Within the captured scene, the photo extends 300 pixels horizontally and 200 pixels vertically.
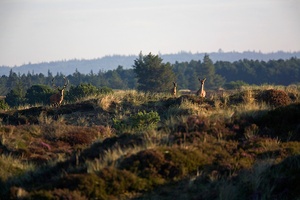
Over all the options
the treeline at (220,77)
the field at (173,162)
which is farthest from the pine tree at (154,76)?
the field at (173,162)

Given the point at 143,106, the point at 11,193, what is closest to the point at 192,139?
the point at 11,193

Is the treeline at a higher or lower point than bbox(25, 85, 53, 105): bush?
higher

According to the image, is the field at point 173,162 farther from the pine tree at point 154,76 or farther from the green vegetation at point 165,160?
the pine tree at point 154,76

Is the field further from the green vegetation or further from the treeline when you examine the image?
the treeline

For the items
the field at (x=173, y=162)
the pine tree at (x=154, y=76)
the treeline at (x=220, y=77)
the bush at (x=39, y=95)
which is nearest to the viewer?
the field at (x=173, y=162)

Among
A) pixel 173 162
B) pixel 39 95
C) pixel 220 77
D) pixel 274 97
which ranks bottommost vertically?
pixel 39 95

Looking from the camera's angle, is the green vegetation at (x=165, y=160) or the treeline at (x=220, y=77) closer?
the green vegetation at (x=165, y=160)

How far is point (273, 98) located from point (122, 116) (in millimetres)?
7056

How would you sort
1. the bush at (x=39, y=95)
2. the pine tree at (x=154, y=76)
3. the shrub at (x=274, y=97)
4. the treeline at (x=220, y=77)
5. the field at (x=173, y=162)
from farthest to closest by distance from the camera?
1. the treeline at (x=220, y=77)
2. the pine tree at (x=154, y=76)
3. the bush at (x=39, y=95)
4. the shrub at (x=274, y=97)
5. the field at (x=173, y=162)

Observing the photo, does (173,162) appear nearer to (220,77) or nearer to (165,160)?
(165,160)

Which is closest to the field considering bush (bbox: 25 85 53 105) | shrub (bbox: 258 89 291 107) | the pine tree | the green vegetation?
the green vegetation

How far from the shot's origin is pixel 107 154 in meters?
9.94

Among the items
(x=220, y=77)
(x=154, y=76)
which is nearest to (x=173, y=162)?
(x=154, y=76)

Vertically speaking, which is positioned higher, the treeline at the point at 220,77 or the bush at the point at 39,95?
the treeline at the point at 220,77
